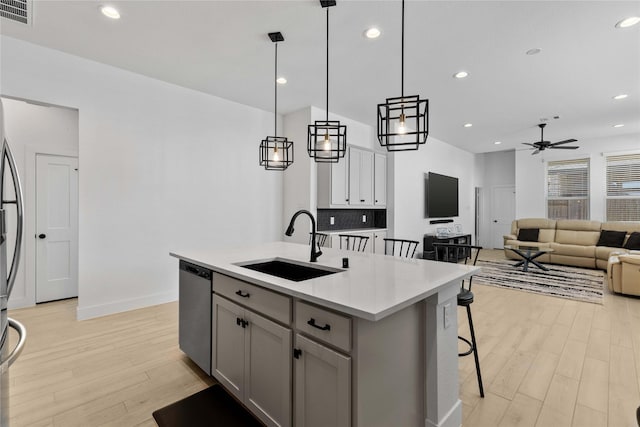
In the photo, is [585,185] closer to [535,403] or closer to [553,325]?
[553,325]

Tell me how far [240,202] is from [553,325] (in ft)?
13.9

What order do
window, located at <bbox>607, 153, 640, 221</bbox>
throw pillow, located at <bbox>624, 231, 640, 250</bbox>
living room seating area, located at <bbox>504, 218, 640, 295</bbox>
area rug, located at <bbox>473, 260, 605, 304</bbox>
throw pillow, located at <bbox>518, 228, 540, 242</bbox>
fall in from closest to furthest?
area rug, located at <bbox>473, 260, 605, 304</bbox> → throw pillow, located at <bbox>624, 231, 640, 250</bbox> → living room seating area, located at <bbox>504, 218, 640, 295</bbox> → window, located at <bbox>607, 153, 640, 221</bbox> → throw pillow, located at <bbox>518, 228, 540, 242</bbox>

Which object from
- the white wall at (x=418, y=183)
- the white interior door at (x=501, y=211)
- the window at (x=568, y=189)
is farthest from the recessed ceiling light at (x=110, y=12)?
the white interior door at (x=501, y=211)

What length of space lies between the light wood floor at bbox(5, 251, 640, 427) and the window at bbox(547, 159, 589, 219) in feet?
15.7

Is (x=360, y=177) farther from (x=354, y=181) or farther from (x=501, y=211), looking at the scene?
(x=501, y=211)

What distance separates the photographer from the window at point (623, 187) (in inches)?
269

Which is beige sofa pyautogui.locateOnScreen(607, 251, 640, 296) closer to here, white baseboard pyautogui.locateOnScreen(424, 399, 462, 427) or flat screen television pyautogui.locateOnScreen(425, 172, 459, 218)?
flat screen television pyautogui.locateOnScreen(425, 172, 459, 218)

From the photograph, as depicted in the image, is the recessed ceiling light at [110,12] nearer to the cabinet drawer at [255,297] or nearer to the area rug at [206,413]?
the cabinet drawer at [255,297]

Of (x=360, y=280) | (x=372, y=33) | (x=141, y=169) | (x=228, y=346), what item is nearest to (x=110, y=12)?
(x=141, y=169)

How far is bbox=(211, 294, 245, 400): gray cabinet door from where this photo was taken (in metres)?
1.91

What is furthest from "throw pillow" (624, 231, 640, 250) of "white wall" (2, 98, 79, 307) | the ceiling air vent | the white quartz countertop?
"white wall" (2, 98, 79, 307)

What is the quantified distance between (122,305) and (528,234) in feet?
26.9

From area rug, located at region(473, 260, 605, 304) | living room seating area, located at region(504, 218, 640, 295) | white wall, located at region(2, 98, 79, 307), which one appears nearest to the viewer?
white wall, located at region(2, 98, 79, 307)

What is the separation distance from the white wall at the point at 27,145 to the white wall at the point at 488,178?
395 inches
